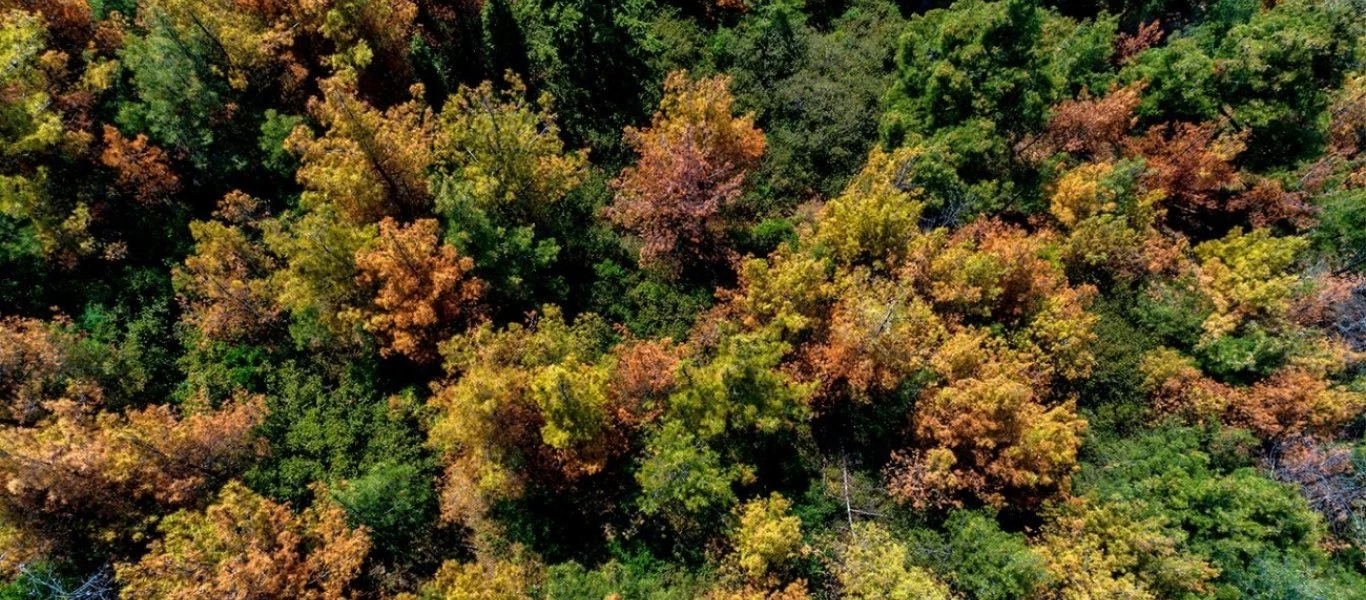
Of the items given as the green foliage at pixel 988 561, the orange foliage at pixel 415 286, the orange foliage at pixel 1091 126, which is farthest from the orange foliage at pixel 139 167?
the orange foliage at pixel 1091 126

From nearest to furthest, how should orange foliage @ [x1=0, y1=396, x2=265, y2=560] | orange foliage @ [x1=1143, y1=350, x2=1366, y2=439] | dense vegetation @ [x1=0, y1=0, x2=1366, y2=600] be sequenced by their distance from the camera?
orange foliage @ [x1=0, y1=396, x2=265, y2=560], dense vegetation @ [x1=0, y1=0, x2=1366, y2=600], orange foliage @ [x1=1143, y1=350, x2=1366, y2=439]

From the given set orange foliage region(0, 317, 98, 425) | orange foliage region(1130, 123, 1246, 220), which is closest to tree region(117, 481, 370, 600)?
orange foliage region(0, 317, 98, 425)

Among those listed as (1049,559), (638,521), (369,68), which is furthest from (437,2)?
(1049,559)

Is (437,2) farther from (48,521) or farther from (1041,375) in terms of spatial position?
(1041,375)

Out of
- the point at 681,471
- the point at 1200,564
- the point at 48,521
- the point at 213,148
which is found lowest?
the point at 1200,564

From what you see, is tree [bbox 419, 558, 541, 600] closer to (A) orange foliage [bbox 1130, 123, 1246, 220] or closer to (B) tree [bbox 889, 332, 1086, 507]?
(B) tree [bbox 889, 332, 1086, 507]

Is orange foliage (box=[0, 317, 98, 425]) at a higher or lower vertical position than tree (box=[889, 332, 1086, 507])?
higher
